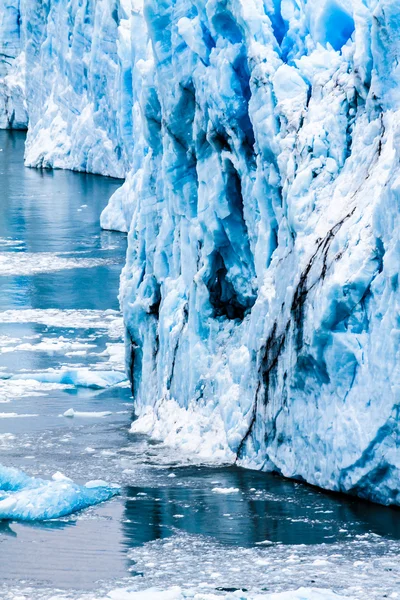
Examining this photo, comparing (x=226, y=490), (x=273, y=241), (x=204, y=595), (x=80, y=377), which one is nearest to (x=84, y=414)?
(x=80, y=377)

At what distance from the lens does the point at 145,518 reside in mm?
9203

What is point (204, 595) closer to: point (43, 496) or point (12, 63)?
point (43, 496)

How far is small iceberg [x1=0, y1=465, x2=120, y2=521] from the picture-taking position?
29.9ft

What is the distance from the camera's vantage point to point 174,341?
42.1ft

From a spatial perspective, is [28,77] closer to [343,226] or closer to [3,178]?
[3,178]

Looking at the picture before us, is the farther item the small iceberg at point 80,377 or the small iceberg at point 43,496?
the small iceberg at point 80,377

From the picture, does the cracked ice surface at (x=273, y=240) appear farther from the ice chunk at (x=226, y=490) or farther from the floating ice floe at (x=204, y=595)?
the floating ice floe at (x=204, y=595)

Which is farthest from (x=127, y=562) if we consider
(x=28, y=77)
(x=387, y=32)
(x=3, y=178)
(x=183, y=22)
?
(x=28, y=77)

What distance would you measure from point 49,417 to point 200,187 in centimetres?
380

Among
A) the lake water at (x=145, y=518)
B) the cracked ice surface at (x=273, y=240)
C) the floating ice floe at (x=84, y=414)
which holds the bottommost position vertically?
the floating ice floe at (x=84, y=414)

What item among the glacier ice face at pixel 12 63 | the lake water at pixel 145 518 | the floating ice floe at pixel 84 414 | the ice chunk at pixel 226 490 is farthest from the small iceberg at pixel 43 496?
the glacier ice face at pixel 12 63

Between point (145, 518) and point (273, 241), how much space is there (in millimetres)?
3083

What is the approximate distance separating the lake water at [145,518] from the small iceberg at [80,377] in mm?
75

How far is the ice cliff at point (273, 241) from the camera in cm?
882
